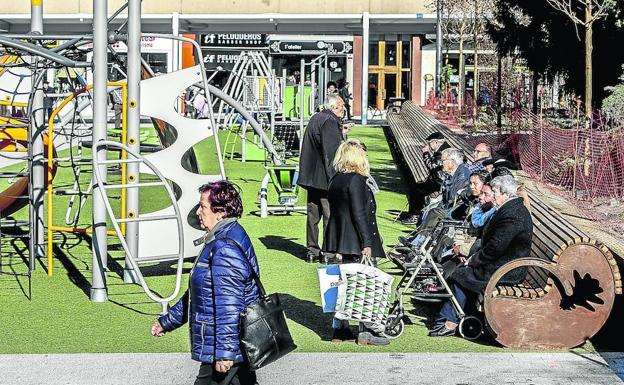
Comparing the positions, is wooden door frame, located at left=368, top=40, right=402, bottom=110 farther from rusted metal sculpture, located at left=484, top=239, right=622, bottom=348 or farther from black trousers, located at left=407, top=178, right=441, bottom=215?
rusted metal sculpture, located at left=484, top=239, right=622, bottom=348

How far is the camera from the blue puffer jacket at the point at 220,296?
6281 millimetres

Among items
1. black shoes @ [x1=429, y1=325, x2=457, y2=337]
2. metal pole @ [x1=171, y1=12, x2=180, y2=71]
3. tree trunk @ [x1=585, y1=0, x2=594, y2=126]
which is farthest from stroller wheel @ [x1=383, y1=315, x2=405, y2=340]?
metal pole @ [x1=171, y1=12, x2=180, y2=71]

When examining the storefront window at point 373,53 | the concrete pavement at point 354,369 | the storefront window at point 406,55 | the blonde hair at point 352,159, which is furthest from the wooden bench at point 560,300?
the storefront window at point 373,53

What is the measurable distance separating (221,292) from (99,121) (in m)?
5.95

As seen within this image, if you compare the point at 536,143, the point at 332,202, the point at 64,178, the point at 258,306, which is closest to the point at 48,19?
the point at 64,178

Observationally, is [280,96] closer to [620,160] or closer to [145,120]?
[145,120]

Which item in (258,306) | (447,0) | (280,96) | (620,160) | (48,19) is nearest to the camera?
(258,306)

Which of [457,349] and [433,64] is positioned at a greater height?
[433,64]

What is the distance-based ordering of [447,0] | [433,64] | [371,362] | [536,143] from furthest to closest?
1. [433,64]
2. [447,0]
3. [536,143]
4. [371,362]

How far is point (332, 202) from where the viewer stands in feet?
36.2

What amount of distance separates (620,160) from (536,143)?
423 cm

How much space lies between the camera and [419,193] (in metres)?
17.6

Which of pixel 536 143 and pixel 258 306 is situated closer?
pixel 258 306

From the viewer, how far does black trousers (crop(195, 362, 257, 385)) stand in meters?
6.38
